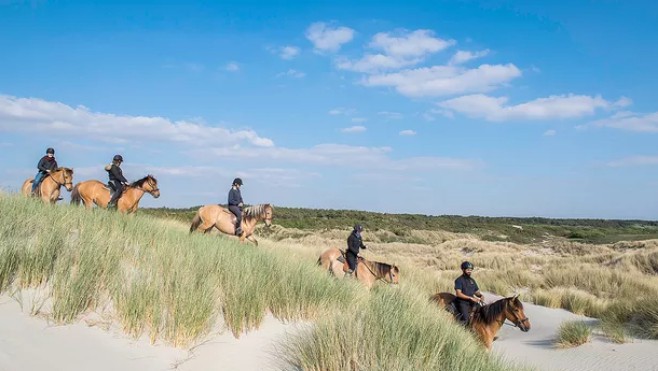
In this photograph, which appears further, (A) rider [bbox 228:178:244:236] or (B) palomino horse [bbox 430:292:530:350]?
(A) rider [bbox 228:178:244:236]

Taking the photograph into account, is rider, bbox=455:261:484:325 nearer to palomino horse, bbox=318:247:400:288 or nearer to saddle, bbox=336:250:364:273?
palomino horse, bbox=318:247:400:288

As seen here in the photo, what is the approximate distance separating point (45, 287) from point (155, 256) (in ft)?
4.91

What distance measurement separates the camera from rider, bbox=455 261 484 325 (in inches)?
392

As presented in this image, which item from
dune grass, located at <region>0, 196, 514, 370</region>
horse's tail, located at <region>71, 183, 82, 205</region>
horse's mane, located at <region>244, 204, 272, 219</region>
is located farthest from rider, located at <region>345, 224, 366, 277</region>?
horse's tail, located at <region>71, 183, 82, 205</region>

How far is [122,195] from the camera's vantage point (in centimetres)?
1385

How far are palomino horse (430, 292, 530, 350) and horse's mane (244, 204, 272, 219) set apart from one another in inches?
315

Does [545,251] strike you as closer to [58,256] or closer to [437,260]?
[437,260]

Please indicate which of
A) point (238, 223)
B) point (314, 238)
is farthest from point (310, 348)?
point (314, 238)

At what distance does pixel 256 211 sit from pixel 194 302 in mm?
10184

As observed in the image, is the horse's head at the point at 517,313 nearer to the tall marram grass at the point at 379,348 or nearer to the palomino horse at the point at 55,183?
the tall marram grass at the point at 379,348

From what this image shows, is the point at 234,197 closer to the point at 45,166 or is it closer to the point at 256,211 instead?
the point at 256,211

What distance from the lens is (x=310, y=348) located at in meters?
5.03

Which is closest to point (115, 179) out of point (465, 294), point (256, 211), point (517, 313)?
point (256, 211)

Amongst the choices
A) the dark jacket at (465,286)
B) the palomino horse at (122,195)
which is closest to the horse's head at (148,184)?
the palomino horse at (122,195)
